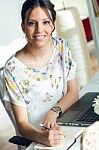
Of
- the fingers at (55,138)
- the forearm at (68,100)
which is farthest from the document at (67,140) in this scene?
the forearm at (68,100)

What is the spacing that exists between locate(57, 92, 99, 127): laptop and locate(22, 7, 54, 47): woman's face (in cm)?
37

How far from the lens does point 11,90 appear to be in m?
1.65

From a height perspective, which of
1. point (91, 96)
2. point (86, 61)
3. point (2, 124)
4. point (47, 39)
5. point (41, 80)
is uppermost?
point (47, 39)

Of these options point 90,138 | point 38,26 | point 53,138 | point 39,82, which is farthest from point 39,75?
point 90,138

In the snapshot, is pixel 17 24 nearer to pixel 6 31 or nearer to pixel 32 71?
pixel 6 31

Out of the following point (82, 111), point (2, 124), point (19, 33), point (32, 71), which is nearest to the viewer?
point (82, 111)

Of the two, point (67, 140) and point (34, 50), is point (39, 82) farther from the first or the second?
point (67, 140)

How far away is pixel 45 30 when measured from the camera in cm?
164

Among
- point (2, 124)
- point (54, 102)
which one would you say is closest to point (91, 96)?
point (54, 102)

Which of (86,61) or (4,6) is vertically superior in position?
(4,6)

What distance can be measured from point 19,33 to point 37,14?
2.01m

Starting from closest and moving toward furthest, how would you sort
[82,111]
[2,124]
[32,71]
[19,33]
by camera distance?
[82,111], [32,71], [2,124], [19,33]

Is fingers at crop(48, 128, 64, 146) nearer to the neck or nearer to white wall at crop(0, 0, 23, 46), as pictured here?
the neck

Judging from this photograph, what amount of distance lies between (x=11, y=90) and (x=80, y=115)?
0.36 meters
